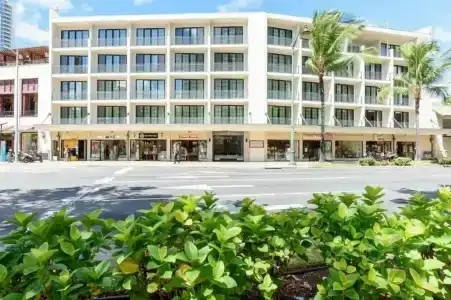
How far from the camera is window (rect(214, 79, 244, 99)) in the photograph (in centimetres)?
3866

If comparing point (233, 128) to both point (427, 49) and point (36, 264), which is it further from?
point (36, 264)

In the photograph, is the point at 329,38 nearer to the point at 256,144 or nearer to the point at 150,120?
the point at 256,144

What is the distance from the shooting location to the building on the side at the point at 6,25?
141ft

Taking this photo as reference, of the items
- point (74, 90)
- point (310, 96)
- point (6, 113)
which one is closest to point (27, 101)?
point (6, 113)

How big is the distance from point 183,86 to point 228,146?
882cm

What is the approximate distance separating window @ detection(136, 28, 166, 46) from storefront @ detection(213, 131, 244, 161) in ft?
42.0

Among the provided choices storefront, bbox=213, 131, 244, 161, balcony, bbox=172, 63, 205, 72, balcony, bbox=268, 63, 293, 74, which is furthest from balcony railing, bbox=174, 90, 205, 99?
balcony, bbox=268, 63, 293, 74

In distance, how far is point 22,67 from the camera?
41531 millimetres

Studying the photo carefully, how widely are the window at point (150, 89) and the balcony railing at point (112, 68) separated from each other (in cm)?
215

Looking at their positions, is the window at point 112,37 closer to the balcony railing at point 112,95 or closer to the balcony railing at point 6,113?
the balcony railing at point 112,95

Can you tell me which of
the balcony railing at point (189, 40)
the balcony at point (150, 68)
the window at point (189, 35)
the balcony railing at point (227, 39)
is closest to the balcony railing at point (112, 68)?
the balcony at point (150, 68)

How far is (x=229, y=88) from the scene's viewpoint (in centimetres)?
3897

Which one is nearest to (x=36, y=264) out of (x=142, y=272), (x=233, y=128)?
(x=142, y=272)

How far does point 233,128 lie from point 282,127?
543cm
